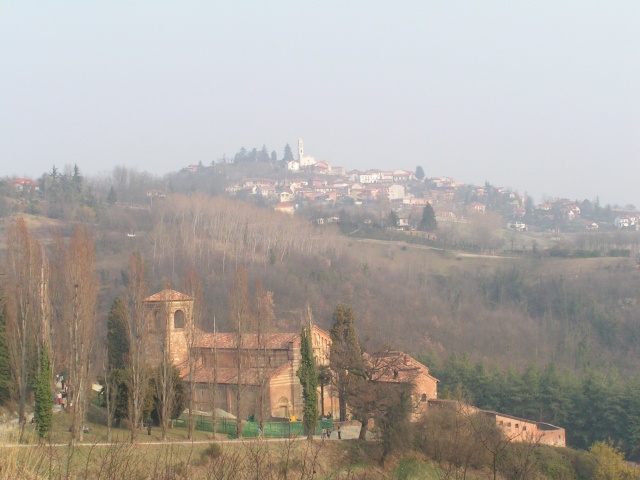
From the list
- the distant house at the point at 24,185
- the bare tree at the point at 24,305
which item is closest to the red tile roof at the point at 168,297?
the bare tree at the point at 24,305

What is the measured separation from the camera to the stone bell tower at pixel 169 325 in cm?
2849

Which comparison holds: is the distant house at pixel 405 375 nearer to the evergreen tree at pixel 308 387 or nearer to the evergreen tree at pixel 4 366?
the evergreen tree at pixel 308 387

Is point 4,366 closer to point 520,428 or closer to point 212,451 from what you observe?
point 212,451

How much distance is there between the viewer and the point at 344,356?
27.0m

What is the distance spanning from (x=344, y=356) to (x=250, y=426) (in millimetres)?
3684

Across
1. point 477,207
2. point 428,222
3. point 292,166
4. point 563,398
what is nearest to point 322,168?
point 292,166

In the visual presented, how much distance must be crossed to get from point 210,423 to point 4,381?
6.37 m

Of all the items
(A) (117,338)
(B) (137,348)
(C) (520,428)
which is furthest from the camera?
(C) (520,428)

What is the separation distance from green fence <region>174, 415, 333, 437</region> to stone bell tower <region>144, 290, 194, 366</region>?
2631 millimetres

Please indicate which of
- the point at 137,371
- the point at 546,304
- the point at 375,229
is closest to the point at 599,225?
the point at 375,229

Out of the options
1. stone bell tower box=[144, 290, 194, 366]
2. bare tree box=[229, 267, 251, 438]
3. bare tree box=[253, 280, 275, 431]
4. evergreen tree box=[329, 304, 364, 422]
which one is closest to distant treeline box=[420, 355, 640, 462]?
evergreen tree box=[329, 304, 364, 422]

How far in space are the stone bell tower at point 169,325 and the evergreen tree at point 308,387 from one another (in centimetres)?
422

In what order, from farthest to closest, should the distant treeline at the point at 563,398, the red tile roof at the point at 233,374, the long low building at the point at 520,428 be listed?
the distant treeline at the point at 563,398 → the long low building at the point at 520,428 → the red tile roof at the point at 233,374

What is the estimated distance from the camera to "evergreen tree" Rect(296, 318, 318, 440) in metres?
24.9
